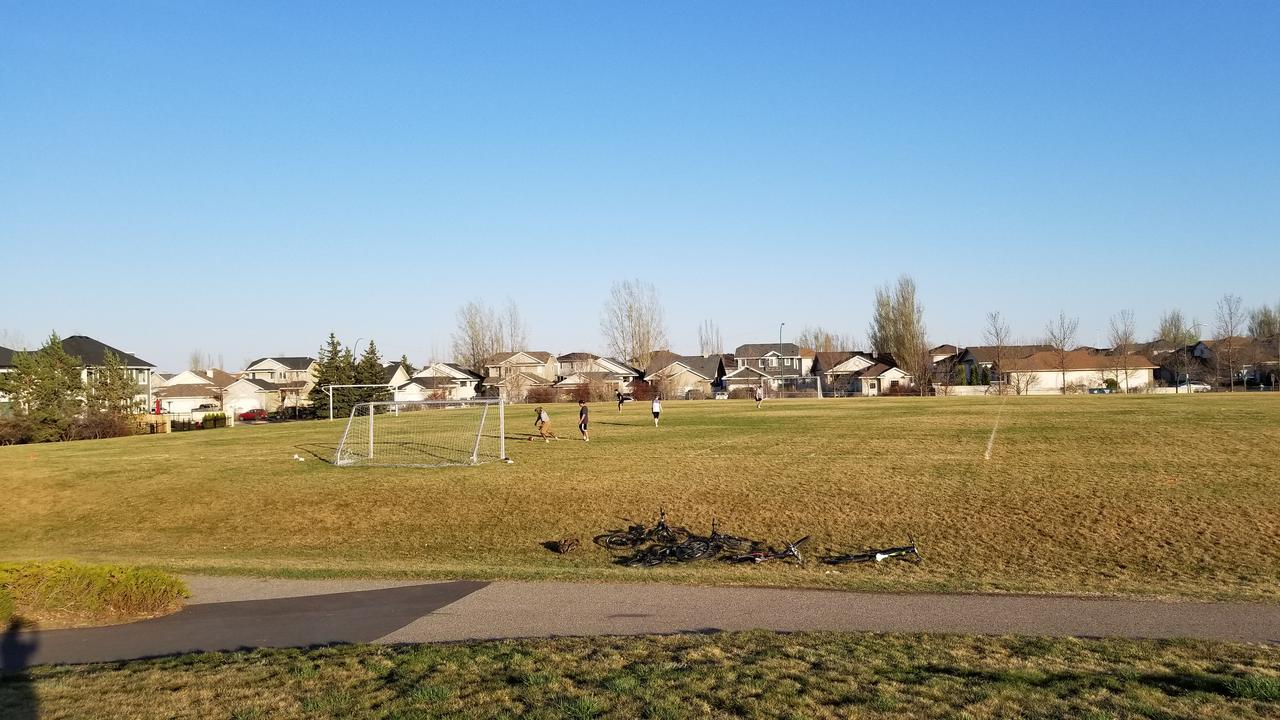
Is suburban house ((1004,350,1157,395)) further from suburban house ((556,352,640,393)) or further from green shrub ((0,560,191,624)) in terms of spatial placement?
green shrub ((0,560,191,624))

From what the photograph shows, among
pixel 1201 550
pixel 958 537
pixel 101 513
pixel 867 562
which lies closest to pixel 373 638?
pixel 867 562

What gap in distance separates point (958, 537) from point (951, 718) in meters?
13.5

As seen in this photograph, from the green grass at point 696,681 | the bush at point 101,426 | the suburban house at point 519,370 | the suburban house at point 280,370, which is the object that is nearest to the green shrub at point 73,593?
the green grass at point 696,681

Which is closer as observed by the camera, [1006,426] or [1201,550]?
[1201,550]

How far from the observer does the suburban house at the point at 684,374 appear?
344ft

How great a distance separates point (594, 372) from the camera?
113250mm

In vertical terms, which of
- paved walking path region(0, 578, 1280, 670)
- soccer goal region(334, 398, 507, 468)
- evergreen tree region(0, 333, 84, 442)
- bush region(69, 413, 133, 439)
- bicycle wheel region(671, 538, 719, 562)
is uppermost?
evergreen tree region(0, 333, 84, 442)

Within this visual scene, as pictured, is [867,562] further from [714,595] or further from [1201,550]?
[1201,550]

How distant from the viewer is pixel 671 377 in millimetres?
111688

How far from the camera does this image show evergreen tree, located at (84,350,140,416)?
55906 millimetres

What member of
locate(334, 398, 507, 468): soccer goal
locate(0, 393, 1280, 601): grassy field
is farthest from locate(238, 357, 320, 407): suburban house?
locate(0, 393, 1280, 601): grassy field

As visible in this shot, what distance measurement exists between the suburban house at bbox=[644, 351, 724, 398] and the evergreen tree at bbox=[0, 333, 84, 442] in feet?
188

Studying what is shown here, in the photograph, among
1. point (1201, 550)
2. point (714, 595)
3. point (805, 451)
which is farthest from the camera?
point (805, 451)

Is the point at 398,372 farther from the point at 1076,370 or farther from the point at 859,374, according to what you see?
the point at 1076,370
